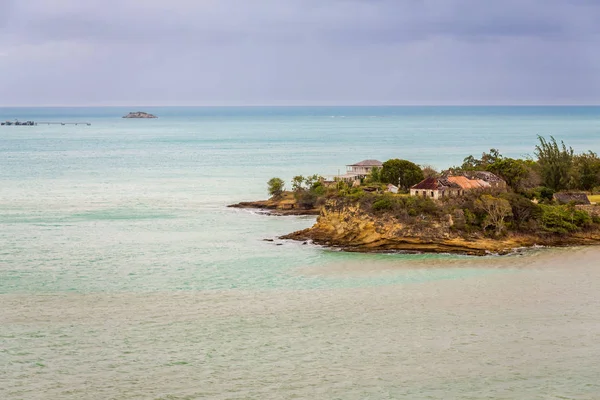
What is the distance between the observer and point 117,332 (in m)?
26.1

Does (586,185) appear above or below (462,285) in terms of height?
above

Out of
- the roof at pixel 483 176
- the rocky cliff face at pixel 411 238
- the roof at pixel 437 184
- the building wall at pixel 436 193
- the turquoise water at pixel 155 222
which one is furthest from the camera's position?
the roof at pixel 483 176

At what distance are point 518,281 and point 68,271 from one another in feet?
54.7

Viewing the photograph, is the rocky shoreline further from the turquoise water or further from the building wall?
the building wall

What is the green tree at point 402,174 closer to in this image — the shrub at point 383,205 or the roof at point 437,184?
the roof at point 437,184

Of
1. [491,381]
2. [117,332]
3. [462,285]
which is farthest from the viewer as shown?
[462,285]

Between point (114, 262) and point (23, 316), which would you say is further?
point (114, 262)

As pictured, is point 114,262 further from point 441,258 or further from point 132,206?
point 132,206

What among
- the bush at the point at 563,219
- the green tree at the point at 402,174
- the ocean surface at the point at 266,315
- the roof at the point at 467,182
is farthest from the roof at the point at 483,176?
the ocean surface at the point at 266,315

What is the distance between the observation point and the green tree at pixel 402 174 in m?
51.7

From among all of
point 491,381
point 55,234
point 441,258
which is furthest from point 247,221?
point 491,381

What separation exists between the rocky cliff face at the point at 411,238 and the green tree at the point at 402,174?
39.1 ft

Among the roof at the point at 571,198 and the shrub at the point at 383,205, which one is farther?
the roof at the point at 571,198

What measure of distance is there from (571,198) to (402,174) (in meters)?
11.3
